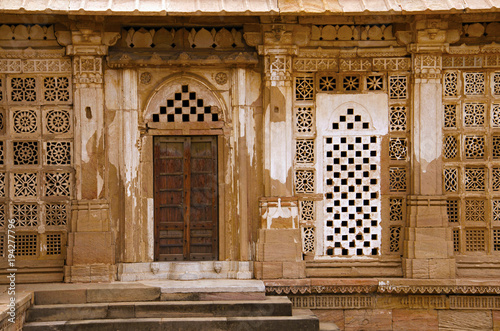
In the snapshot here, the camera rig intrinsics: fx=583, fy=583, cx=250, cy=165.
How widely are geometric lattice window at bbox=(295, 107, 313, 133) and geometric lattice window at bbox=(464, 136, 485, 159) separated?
238 cm

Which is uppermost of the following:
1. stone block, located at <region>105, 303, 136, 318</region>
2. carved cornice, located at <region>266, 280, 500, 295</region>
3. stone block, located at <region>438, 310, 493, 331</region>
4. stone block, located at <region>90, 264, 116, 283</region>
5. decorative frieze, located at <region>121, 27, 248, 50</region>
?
decorative frieze, located at <region>121, 27, 248, 50</region>

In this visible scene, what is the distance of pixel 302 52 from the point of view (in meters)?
8.66

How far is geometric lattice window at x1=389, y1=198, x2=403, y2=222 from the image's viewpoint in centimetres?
877

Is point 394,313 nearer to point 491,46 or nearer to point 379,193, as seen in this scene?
point 379,193

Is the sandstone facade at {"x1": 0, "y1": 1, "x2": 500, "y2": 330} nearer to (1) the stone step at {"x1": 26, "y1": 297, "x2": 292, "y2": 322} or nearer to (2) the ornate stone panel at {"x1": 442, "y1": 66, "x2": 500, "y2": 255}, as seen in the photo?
(2) the ornate stone panel at {"x1": 442, "y1": 66, "x2": 500, "y2": 255}

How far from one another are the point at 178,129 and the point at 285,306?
298 centimetres

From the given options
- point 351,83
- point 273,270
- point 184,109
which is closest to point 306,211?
point 273,270

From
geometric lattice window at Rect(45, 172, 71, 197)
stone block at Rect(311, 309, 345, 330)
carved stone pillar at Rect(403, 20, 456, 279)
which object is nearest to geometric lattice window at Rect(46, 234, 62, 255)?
geometric lattice window at Rect(45, 172, 71, 197)

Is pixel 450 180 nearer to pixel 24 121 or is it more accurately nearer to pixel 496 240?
pixel 496 240

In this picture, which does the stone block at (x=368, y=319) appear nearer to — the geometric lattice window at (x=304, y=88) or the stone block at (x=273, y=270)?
the stone block at (x=273, y=270)

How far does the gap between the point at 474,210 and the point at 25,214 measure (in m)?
6.69

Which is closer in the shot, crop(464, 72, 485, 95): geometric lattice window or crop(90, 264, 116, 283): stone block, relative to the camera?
crop(90, 264, 116, 283): stone block

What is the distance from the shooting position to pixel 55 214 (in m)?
8.55

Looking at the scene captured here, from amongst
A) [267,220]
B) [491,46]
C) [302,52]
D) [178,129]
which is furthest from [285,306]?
[491,46]
